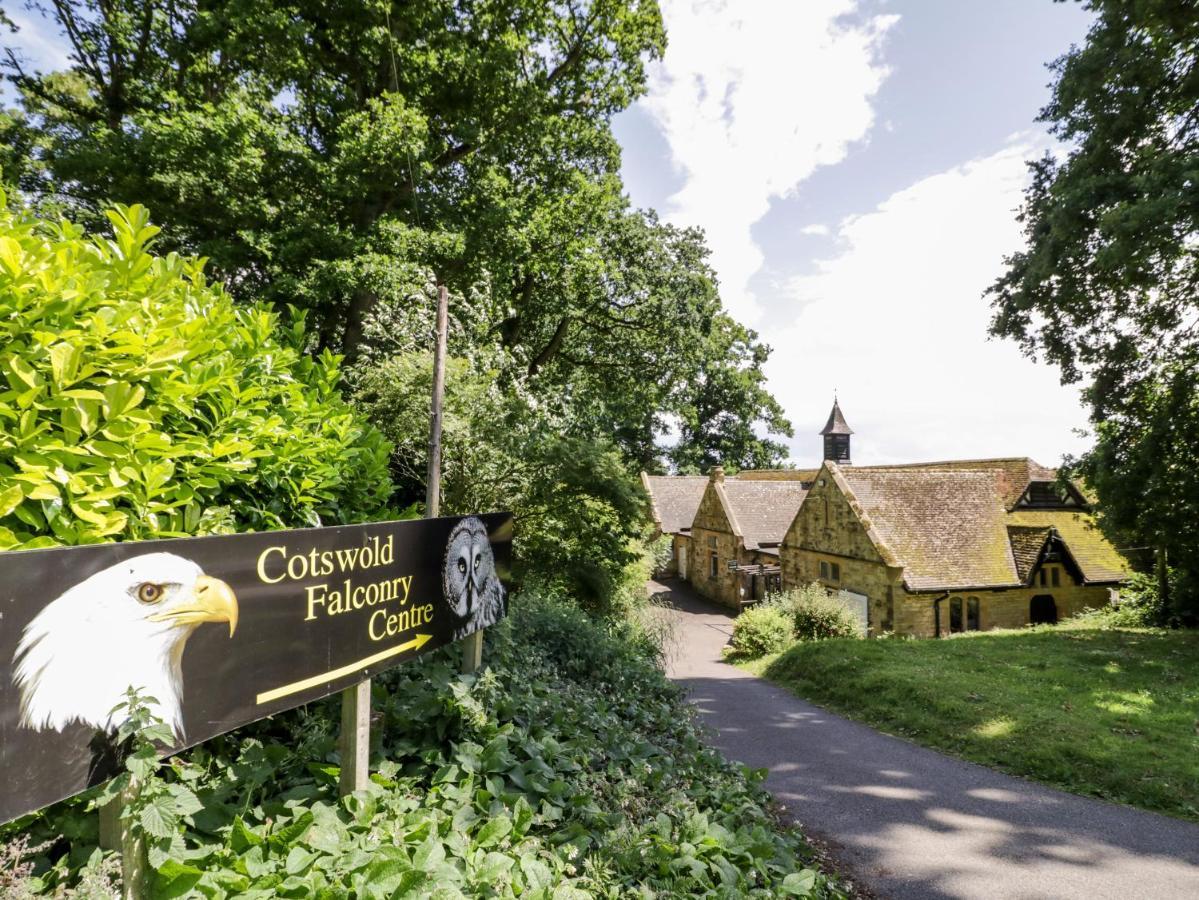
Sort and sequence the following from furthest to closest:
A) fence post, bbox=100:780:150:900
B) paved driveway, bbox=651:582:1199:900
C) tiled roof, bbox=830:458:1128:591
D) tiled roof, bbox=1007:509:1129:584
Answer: tiled roof, bbox=1007:509:1129:584 < tiled roof, bbox=830:458:1128:591 < paved driveway, bbox=651:582:1199:900 < fence post, bbox=100:780:150:900

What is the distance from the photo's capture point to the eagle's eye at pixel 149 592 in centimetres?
229

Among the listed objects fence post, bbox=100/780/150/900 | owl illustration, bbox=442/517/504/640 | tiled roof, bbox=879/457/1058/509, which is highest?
tiled roof, bbox=879/457/1058/509

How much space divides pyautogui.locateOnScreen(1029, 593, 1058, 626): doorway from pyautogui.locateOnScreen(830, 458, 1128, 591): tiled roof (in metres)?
1.90

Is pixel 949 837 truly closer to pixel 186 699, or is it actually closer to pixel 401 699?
pixel 401 699

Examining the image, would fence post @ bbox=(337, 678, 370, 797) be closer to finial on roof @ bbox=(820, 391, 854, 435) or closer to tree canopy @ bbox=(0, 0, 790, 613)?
tree canopy @ bbox=(0, 0, 790, 613)

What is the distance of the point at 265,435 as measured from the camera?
10.9 ft

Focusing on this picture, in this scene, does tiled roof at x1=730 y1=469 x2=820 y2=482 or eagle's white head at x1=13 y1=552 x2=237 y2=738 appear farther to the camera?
tiled roof at x1=730 y1=469 x2=820 y2=482

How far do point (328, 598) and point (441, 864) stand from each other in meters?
1.48

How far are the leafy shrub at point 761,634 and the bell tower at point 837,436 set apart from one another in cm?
3371

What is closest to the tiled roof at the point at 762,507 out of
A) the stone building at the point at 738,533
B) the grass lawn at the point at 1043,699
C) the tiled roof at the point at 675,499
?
the stone building at the point at 738,533

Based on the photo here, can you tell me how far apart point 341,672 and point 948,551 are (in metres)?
23.4

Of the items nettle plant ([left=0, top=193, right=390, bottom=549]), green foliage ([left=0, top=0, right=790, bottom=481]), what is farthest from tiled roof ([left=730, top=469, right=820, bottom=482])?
nettle plant ([left=0, top=193, right=390, bottom=549])

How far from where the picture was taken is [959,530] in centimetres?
2231

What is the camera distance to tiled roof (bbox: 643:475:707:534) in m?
39.9
